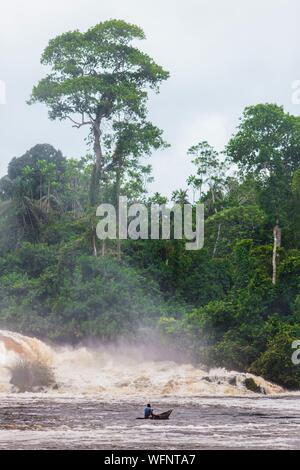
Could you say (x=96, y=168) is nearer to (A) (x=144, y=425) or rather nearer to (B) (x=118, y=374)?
(B) (x=118, y=374)

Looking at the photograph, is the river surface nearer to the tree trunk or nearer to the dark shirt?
the dark shirt

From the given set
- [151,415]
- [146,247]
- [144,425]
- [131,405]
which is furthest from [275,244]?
[144,425]

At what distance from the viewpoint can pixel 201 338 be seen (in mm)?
46625

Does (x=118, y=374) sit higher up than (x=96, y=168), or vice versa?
(x=96, y=168)

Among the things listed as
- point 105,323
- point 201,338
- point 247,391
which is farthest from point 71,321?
point 247,391

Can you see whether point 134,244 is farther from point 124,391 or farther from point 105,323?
point 124,391

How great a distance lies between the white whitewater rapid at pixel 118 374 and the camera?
133ft

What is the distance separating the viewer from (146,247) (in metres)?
55.7

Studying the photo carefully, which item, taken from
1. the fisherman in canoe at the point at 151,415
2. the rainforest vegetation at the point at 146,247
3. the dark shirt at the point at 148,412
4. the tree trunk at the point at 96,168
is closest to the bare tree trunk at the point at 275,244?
the rainforest vegetation at the point at 146,247
